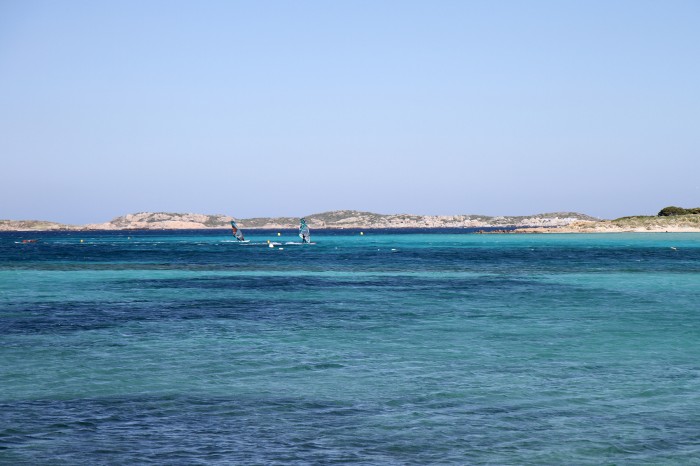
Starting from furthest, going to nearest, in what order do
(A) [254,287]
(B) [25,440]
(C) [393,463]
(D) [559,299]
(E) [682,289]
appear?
(A) [254,287] < (E) [682,289] < (D) [559,299] < (B) [25,440] < (C) [393,463]

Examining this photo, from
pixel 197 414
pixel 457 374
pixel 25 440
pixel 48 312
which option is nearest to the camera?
pixel 25 440

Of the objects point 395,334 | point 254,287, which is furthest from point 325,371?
point 254,287

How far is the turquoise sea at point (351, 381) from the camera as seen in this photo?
1448cm

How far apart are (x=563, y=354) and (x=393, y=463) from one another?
43.1ft

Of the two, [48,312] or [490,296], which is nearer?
[48,312]

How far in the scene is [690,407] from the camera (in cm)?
1734

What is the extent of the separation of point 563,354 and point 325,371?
8416mm

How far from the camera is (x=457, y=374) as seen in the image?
2145 cm

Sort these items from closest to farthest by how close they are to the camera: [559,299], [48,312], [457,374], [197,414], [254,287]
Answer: [197,414] < [457,374] < [48,312] < [559,299] < [254,287]

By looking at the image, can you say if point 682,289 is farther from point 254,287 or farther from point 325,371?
point 325,371

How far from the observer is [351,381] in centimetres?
2058

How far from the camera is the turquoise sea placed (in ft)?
47.5

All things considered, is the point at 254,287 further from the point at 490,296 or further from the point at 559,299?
the point at 559,299

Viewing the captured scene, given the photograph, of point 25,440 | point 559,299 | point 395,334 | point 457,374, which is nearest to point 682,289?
point 559,299
